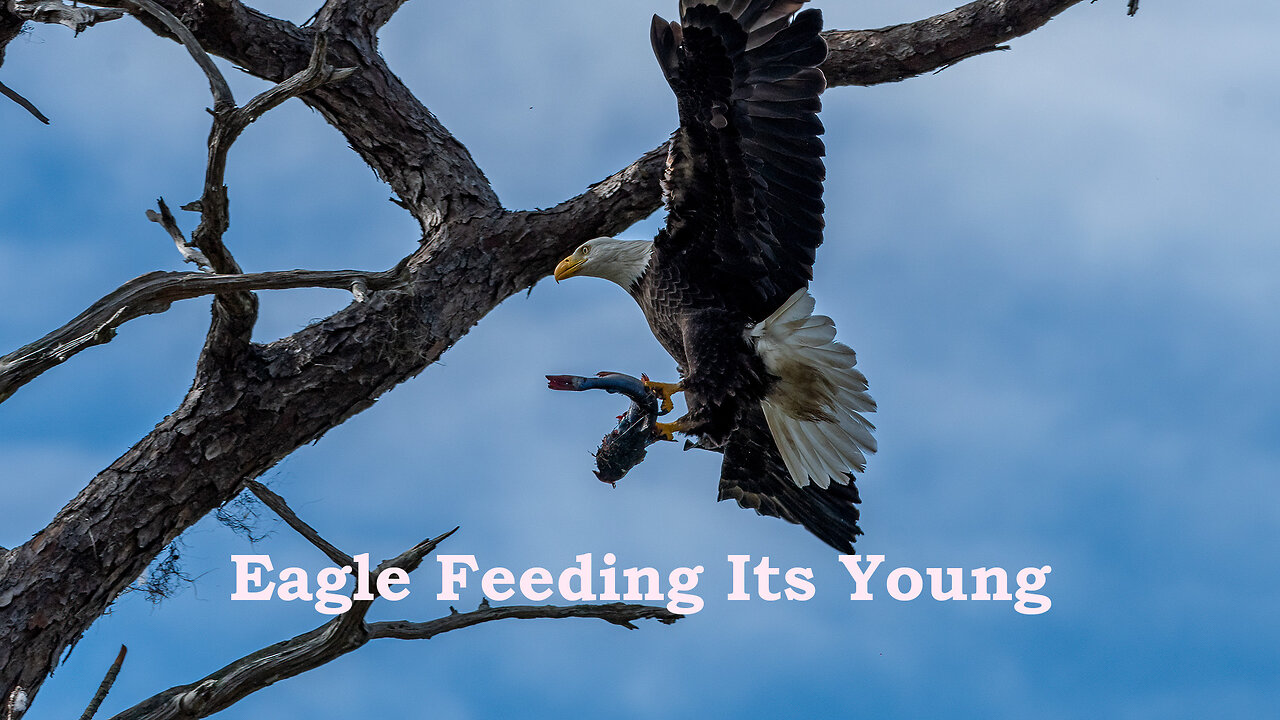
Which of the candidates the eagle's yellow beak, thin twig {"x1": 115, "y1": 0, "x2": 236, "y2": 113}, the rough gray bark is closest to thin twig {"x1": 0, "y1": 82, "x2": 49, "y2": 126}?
the rough gray bark

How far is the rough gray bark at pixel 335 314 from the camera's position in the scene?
3.81 metres

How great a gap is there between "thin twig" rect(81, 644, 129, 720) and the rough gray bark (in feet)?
0.83

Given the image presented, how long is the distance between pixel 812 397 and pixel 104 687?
2.55 meters

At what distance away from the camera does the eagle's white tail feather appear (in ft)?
12.5

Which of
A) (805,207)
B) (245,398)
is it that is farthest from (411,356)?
(805,207)

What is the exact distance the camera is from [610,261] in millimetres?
4441

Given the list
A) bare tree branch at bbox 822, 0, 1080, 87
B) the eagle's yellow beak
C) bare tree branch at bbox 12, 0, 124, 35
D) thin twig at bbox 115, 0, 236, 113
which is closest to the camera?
thin twig at bbox 115, 0, 236, 113

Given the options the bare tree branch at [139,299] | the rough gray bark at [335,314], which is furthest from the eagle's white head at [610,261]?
the bare tree branch at [139,299]

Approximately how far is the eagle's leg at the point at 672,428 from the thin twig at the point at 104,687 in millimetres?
1890

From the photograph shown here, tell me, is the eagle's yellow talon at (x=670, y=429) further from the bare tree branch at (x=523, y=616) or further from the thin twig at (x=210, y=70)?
the thin twig at (x=210, y=70)

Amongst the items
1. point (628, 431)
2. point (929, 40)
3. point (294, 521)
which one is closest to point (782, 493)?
point (628, 431)

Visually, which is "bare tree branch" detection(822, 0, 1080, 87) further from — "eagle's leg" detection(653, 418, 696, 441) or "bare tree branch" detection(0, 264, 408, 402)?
"bare tree branch" detection(0, 264, 408, 402)

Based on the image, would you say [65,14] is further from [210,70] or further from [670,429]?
[670,429]

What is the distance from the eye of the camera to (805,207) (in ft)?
12.9
